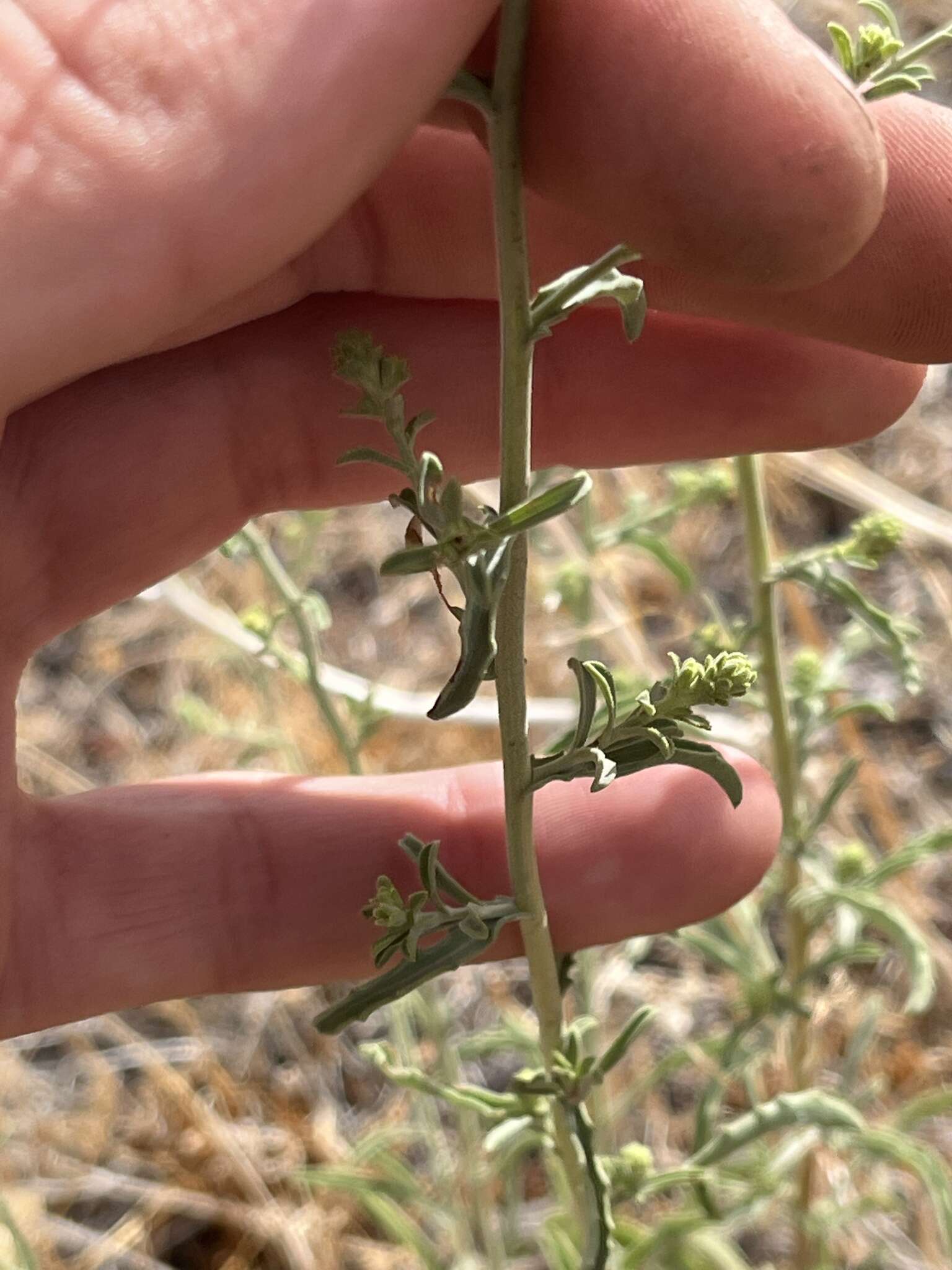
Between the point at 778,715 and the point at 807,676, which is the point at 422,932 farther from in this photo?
the point at 807,676

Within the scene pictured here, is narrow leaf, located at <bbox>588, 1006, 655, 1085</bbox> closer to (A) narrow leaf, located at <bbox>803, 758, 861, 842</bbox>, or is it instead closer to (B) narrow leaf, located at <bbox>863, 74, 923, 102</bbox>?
(A) narrow leaf, located at <bbox>803, 758, 861, 842</bbox>

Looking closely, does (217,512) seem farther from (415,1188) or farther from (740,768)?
(415,1188)

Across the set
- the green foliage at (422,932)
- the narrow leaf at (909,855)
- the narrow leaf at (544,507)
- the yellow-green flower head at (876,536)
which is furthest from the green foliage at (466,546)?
the narrow leaf at (909,855)

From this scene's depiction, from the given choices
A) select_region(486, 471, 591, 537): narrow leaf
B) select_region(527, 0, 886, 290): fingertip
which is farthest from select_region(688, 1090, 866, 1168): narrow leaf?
select_region(527, 0, 886, 290): fingertip

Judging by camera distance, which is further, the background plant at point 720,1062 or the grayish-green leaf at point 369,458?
the background plant at point 720,1062

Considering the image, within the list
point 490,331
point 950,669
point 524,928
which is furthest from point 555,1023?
point 950,669

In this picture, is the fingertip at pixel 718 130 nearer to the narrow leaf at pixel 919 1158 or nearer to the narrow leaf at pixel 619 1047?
the narrow leaf at pixel 619 1047

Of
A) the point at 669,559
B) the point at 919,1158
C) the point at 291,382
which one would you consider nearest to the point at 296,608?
the point at 291,382
